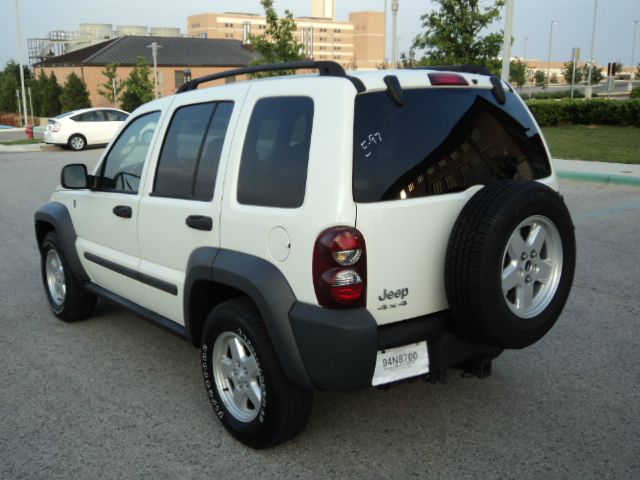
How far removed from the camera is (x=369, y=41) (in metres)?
182

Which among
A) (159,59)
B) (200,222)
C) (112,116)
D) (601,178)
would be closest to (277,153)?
(200,222)

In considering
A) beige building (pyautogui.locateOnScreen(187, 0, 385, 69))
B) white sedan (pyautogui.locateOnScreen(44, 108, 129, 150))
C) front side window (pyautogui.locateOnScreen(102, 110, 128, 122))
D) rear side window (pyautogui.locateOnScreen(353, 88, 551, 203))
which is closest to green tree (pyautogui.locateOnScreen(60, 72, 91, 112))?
front side window (pyautogui.locateOnScreen(102, 110, 128, 122))

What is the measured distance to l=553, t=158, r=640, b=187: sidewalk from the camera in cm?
1236

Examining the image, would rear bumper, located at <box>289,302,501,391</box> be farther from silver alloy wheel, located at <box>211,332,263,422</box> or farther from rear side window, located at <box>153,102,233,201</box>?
rear side window, located at <box>153,102,233,201</box>

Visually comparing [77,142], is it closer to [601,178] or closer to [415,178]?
[601,178]

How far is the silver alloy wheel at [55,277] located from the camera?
17.8 feet

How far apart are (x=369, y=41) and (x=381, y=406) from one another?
7349 inches

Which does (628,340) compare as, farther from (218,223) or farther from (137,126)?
(137,126)

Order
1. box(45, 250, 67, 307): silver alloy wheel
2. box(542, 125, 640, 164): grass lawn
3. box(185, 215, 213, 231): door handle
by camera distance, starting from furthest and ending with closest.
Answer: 1. box(542, 125, 640, 164): grass lawn
2. box(45, 250, 67, 307): silver alloy wheel
3. box(185, 215, 213, 231): door handle

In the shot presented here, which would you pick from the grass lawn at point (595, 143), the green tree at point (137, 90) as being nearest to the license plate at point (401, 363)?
the grass lawn at point (595, 143)

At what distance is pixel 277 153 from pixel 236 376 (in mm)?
1172

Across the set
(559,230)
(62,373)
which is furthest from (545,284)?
(62,373)

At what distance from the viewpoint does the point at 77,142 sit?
25109mm

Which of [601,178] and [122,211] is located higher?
[122,211]
